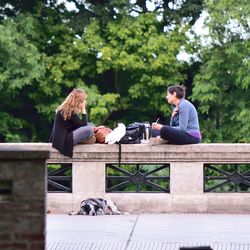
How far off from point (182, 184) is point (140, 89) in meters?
20.9

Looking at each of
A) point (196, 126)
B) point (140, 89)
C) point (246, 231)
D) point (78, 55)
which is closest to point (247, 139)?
point (140, 89)

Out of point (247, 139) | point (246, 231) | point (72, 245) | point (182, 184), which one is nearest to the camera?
point (72, 245)

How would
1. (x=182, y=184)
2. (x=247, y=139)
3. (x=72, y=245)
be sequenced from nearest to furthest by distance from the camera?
1. (x=72, y=245)
2. (x=182, y=184)
3. (x=247, y=139)

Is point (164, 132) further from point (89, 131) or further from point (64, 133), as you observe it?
point (64, 133)

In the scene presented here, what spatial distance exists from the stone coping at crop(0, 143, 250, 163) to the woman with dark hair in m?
0.11

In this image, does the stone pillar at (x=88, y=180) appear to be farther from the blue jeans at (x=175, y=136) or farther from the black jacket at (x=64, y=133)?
the blue jeans at (x=175, y=136)

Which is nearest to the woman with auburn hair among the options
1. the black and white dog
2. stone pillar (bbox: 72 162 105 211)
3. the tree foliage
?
stone pillar (bbox: 72 162 105 211)

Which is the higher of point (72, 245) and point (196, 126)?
point (196, 126)

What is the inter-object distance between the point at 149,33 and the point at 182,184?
2089 cm

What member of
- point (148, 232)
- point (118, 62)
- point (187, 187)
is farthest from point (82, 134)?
point (118, 62)

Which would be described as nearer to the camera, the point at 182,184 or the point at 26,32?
the point at 182,184

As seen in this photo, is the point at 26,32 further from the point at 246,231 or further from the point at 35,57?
the point at 246,231

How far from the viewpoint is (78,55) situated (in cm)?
3391

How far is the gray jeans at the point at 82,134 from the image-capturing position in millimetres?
12922
